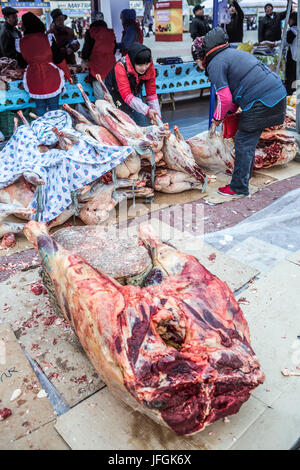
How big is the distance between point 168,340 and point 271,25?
10333mm

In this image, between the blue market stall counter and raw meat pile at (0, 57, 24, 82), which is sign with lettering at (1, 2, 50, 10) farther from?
the blue market stall counter

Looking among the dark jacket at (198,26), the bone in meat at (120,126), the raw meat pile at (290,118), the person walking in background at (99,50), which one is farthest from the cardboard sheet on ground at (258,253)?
the dark jacket at (198,26)

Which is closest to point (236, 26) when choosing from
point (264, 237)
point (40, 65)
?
point (40, 65)

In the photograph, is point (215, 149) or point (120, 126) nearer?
point (120, 126)

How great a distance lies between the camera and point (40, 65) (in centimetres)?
534

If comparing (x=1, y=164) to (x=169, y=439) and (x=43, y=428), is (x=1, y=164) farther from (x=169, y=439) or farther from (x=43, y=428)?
(x=169, y=439)

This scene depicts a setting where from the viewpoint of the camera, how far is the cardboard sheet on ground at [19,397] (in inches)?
72.1

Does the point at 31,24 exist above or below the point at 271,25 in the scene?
above

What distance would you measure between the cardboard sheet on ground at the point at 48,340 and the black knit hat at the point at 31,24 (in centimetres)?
381

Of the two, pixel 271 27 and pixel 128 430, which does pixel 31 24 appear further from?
pixel 271 27

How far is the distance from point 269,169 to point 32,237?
3.86m

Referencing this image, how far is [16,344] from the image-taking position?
2322 mm

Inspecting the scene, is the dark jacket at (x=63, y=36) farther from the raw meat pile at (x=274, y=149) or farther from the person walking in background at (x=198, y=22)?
the raw meat pile at (x=274, y=149)

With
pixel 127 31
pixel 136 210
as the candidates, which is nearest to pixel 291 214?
pixel 136 210
